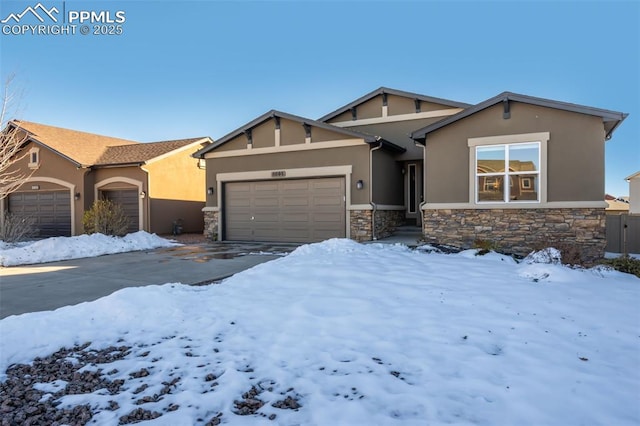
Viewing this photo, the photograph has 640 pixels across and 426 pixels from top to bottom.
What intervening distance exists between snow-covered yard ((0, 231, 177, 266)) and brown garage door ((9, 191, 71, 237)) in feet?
17.4

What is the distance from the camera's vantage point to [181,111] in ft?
67.0

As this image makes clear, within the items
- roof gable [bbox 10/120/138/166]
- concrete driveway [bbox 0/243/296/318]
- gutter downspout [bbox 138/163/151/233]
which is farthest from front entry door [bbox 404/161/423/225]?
roof gable [bbox 10/120/138/166]

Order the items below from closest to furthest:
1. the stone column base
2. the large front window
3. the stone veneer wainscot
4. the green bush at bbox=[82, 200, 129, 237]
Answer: the stone veneer wainscot
the large front window
the green bush at bbox=[82, 200, 129, 237]
the stone column base

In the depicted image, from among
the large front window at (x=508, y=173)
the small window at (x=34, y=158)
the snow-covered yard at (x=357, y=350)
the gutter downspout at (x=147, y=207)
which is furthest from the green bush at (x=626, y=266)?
the small window at (x=34, y=158)

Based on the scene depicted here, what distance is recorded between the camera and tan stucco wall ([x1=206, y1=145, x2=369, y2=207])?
40.1 feet

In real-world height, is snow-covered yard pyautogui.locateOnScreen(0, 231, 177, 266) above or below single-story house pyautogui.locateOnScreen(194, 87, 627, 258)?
below

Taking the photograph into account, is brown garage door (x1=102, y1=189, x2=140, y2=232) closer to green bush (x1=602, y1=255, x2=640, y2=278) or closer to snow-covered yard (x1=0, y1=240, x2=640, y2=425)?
snow-covered yard (x1=0, y1=240, x2=640, y2=425)

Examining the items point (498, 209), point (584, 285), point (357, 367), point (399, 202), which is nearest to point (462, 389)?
point (357, 367)

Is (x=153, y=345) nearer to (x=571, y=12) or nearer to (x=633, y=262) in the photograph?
(x=633, y=262)

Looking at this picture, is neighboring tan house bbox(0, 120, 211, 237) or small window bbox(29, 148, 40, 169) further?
small window bbox(29, 148, 40, 169)

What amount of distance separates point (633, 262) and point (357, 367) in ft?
25.3

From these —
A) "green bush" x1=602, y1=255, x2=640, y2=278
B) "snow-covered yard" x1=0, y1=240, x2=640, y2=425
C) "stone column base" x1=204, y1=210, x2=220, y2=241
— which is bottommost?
"snow-covered yard" x1=0, y1=240, x2=640, y2=425

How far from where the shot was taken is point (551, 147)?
→ 9.42 metres

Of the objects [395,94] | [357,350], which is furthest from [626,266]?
[395,94]
